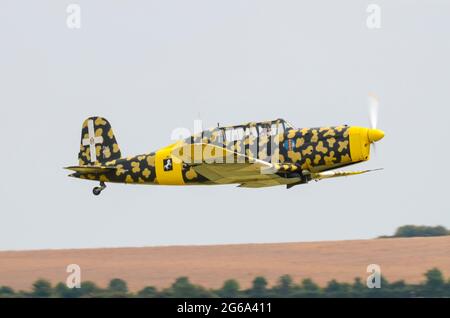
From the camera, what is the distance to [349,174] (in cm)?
3112

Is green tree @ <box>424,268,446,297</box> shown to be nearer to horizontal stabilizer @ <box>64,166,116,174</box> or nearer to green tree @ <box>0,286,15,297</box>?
horizontal stabilizer @ <box>64,166,116,174</box>

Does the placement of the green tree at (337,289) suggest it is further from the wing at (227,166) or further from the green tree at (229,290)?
the wing at (227,166)

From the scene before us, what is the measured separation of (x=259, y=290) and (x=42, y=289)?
7983 millimetres

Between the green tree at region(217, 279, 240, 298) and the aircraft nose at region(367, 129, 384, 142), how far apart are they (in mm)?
9435

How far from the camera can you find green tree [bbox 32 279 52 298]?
3734 cm

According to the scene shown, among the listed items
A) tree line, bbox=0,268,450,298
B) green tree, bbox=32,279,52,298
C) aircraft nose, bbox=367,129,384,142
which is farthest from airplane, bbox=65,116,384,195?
green tree, bbox=32,279,52,298

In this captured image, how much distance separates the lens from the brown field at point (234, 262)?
140ft

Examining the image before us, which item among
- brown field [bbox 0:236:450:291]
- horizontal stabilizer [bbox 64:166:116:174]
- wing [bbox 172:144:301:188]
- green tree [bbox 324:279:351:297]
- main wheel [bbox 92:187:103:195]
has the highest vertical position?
horizontal stabilizer [bbox 64:166:116:174]

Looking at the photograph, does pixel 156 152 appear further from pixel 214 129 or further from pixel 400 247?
pixel 400 247

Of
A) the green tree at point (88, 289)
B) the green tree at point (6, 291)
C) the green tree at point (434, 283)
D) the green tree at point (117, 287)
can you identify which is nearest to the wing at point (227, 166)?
the green tree at point (88, 289)

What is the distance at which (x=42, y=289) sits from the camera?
3812 cm

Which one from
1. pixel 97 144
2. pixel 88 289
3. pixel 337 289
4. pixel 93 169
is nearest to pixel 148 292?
pixel 88 289

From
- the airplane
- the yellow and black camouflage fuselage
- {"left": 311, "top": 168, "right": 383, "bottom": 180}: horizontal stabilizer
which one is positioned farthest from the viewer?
{"left": 311, "top": 168, "right": 383, "bottom": 180}: horizontal stabilizer
